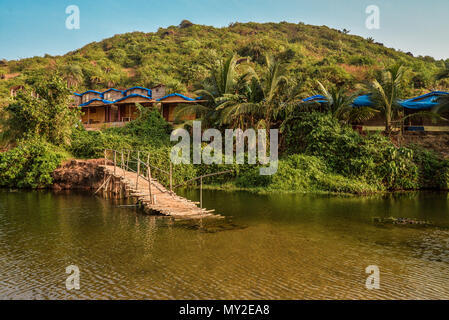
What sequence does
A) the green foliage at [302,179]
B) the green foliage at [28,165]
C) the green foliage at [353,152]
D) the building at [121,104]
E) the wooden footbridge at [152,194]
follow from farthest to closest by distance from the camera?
the building at [121,104], the green foliage at [353,152], the green foliage at [28,165], the green foliage at [302,179], the wooden footbridge at [152,194]

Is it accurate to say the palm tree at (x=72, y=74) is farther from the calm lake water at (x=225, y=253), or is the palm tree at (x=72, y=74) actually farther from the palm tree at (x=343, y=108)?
the calm lake water at (x=225, y=253)

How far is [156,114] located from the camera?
24.1 meters

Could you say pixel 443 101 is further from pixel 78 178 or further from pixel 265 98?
pixel 78 178

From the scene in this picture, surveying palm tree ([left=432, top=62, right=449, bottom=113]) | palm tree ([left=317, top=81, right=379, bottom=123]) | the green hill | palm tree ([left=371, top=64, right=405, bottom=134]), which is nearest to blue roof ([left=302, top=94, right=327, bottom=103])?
palm tree ([left=317, top=81, right=379, bottom=123])

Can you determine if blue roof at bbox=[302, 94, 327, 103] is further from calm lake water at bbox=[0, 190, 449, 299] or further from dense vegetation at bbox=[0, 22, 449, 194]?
calm lake water at bbox=[0, 190, 449, 299]

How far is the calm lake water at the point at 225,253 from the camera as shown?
5859 mm

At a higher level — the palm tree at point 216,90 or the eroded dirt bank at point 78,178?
the palm tree at point 216,90

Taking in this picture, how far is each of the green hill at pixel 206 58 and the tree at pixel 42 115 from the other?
7.43 metres

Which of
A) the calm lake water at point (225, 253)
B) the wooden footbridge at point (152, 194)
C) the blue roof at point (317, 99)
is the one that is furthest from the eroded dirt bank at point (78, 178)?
the blue roof at point (317, 99)

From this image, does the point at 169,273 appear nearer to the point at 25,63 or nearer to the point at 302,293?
the point at 302,293

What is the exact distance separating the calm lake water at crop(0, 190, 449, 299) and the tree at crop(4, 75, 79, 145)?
7.39 metres

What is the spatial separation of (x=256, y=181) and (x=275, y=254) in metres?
10.8

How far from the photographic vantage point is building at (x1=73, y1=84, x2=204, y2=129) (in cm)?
2559
